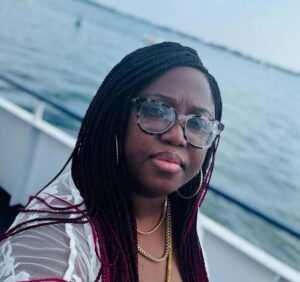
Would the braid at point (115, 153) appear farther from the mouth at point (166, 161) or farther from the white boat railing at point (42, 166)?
the white boat railing at point (42, 166)

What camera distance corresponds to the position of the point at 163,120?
1.07 m

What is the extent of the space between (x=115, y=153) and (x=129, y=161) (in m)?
0.06

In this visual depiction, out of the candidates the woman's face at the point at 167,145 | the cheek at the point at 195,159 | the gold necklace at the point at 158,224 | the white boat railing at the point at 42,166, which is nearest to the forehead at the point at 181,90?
the woman's face at the point at 167,145

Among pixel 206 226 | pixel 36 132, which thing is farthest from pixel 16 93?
pixel 206 226

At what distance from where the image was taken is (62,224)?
93 centimetres

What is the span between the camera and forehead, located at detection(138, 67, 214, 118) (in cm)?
109

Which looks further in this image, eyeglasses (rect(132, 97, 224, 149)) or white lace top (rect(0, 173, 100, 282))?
eyeglasses (rect(132, 97, 224, 149))

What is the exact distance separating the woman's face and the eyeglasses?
0.04 feet

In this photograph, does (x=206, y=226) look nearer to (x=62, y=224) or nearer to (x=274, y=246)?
(x=62, y=224)

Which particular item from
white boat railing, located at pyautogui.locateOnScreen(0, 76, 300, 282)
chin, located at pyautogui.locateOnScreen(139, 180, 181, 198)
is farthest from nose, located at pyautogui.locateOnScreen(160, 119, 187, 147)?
white boat railing, located at pyautogui.locateOnScreen(0, 76, 300, 282)

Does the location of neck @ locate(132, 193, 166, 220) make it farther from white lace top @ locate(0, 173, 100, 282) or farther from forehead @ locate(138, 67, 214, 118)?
forehead @ locate(138, 67, 214, 118)

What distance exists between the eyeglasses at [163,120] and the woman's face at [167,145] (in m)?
0.01

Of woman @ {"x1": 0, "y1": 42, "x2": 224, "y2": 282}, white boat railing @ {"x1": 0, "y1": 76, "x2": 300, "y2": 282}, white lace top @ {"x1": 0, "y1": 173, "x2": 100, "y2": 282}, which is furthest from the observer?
white boat railing @ {"x1": 0, "y1": 76, "x2": 300, "y2": 282}

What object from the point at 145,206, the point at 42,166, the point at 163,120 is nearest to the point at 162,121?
the point at 163,120
